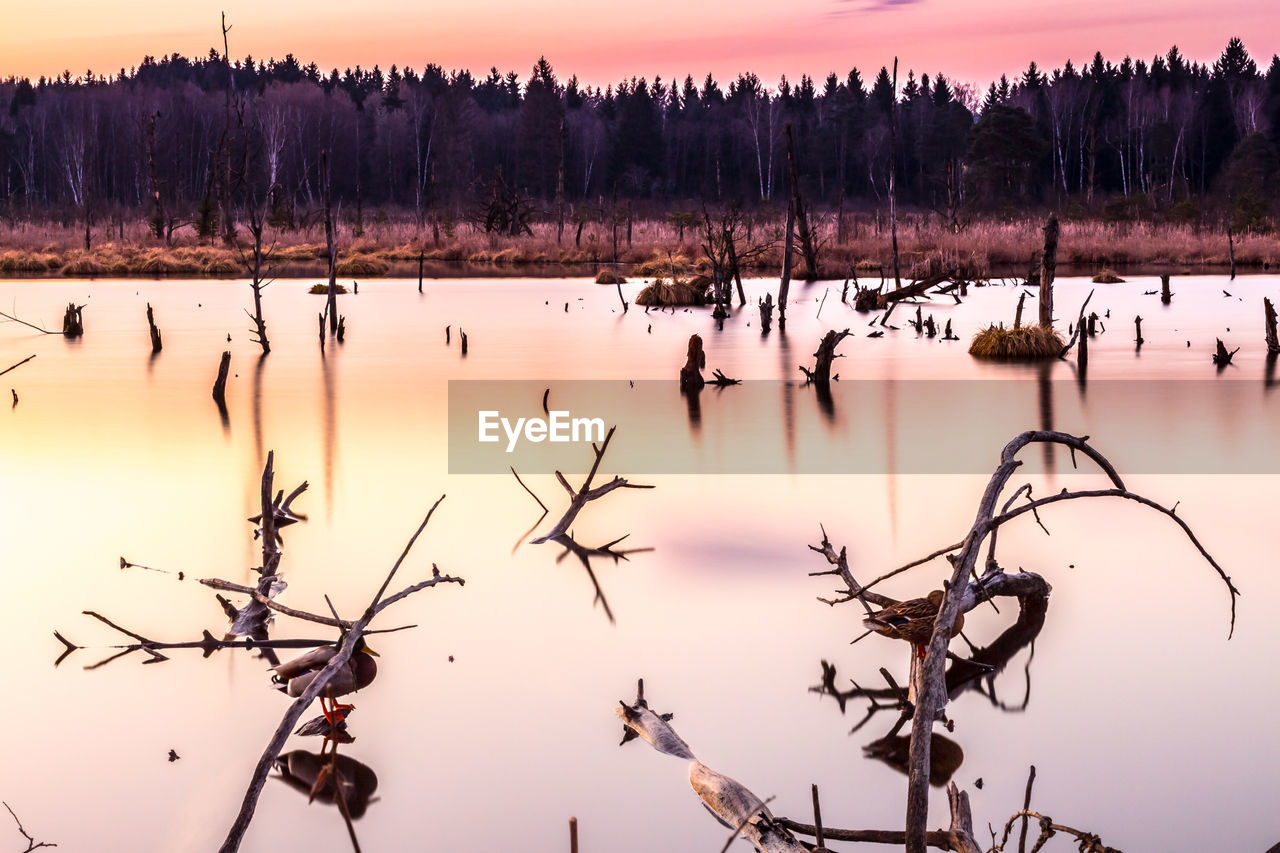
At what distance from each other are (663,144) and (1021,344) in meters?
94.4

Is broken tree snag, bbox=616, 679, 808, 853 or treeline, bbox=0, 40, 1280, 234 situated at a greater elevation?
treeline, bbox=0, 40, 1280, 234

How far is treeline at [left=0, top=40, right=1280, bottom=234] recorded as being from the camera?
85250 millimetres

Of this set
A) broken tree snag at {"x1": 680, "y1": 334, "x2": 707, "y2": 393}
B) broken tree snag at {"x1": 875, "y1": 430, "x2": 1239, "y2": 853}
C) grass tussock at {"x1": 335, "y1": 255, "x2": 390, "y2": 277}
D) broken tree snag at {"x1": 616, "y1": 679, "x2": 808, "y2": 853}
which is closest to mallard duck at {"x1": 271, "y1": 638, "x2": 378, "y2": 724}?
broken tree snag at {"x1": 616, "y1": 679, "x2": 808, "y2": 853}

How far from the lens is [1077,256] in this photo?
4788 cm

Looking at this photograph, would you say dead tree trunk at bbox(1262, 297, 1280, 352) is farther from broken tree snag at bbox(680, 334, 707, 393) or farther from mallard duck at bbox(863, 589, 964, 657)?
mallard duck at bbox(863, 589, 964, 657)

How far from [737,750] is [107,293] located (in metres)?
37.8

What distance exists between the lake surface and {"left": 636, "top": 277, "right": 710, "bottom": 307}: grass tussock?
15730 millimetres

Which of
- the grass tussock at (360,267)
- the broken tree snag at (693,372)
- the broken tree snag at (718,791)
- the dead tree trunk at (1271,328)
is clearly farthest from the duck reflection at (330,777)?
the grass tussock at (360,267)

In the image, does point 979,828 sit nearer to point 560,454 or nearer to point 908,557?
point 908,557

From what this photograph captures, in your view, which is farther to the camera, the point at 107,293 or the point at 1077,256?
the point at 1077,256

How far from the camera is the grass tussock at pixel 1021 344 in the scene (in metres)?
22.0

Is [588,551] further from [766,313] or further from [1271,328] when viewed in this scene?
[766,313]

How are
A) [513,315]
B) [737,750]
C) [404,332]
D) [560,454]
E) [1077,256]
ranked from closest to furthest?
[737,750], [560,454], [404,332], [513,315], [1077,256]

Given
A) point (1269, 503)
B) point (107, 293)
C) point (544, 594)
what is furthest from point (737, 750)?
point (107, 293)
